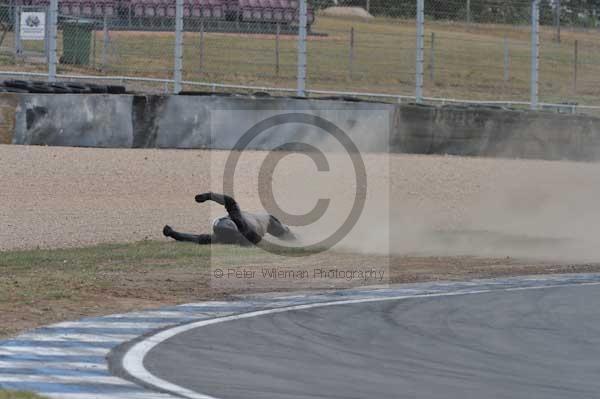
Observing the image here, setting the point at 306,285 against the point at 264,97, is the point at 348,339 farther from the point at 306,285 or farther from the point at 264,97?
the point at 264,97

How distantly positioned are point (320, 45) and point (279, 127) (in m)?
4.74

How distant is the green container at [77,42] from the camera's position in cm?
1950

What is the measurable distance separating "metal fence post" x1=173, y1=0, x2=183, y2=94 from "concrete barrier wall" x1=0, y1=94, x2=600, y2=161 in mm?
933

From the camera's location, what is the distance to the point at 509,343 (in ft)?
26.1

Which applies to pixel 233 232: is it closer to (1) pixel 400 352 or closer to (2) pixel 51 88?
(2) pixel 51 88

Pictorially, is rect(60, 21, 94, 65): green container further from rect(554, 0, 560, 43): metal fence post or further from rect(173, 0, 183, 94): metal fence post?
rect(554, 0, 560, 43): metal fence post

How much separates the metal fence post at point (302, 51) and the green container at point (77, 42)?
3.72 meters

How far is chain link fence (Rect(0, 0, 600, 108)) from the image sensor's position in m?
19.7

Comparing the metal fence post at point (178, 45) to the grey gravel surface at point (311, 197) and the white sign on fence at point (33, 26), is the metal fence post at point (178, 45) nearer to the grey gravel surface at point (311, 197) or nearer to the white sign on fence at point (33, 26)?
the grey gravel surface at point (311, 197)

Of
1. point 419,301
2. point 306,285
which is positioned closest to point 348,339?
point 419,301

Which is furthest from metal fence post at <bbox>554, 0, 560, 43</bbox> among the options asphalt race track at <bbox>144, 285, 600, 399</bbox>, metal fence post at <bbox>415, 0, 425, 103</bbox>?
asphalt race track at <bbox>144, 285, 600, 399</bbox>

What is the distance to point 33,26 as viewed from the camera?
20734mm

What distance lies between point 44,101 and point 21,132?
0.55 m

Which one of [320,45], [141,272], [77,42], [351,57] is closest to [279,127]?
[77,42]
